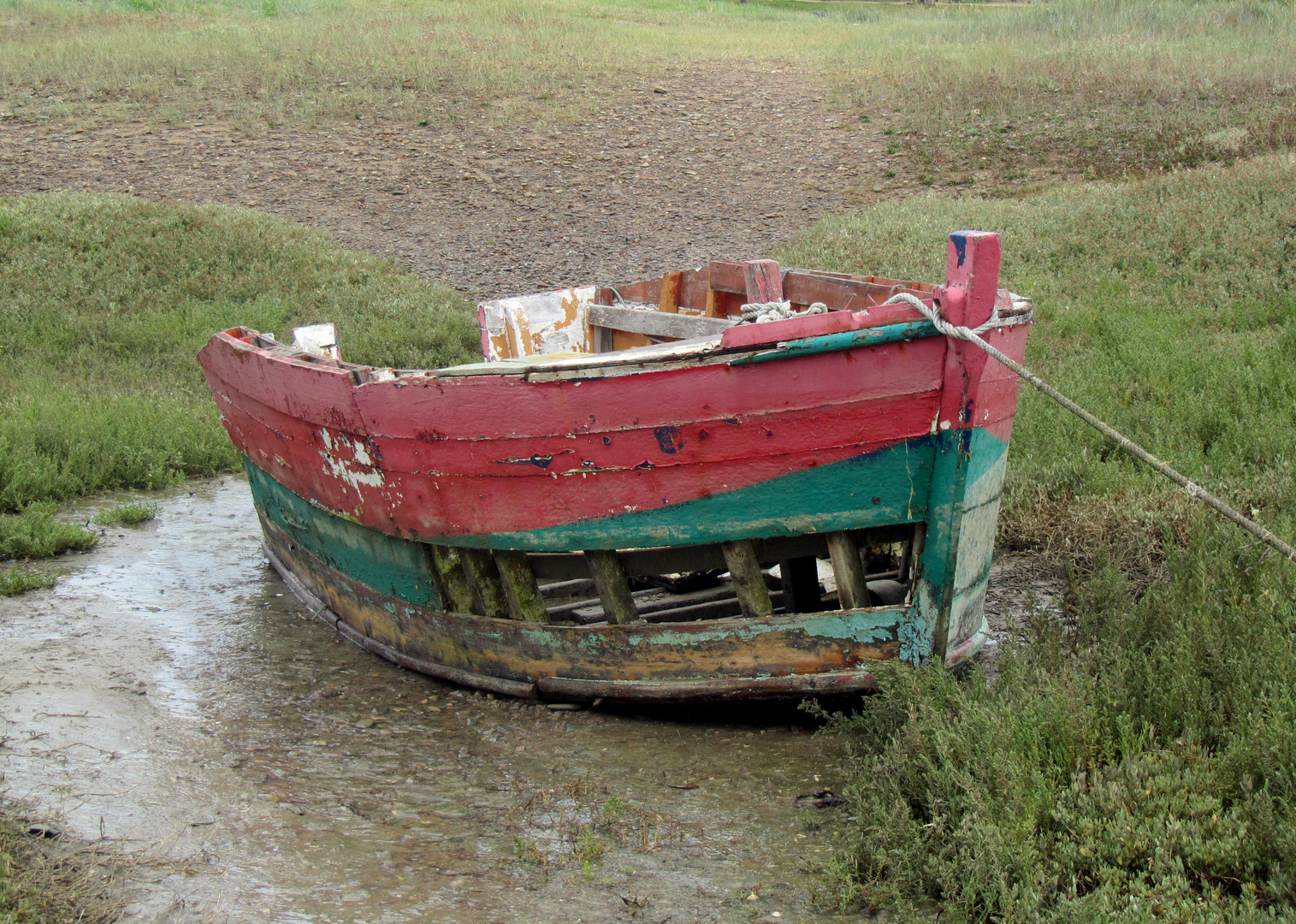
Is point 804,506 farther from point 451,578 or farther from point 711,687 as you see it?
point 451,578

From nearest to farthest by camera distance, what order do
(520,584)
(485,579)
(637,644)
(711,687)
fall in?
1. (711,687)
2. (637,644)
3. (520,584)
4. (485,579)

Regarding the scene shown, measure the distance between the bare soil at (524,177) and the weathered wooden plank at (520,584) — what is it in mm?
7754

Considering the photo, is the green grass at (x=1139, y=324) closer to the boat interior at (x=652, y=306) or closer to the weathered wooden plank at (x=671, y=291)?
the boat interior at (x=652, y=306)

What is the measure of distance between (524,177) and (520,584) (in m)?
11.9

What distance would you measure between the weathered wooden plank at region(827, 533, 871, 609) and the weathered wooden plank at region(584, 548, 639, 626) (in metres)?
0.80

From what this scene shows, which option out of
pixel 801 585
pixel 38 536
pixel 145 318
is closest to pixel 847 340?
pixel 801 585

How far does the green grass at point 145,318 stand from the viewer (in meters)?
7.74

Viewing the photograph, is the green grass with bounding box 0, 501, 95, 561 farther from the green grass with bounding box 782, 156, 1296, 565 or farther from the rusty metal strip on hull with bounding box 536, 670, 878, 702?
the green grass with bounding box 782, 156, 1296, 565

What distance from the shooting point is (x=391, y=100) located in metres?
17.7

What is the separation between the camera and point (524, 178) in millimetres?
15375

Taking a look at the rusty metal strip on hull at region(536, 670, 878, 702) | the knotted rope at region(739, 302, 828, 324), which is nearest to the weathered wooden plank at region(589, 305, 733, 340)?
the knotted rope at region(739, 302, 828, 324)

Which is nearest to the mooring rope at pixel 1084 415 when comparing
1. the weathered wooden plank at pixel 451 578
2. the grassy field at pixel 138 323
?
the weathered wooden plank at pixel 451 578

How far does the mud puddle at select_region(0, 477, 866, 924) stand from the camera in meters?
3.14

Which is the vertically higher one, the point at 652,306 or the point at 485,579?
the point at 652,306
